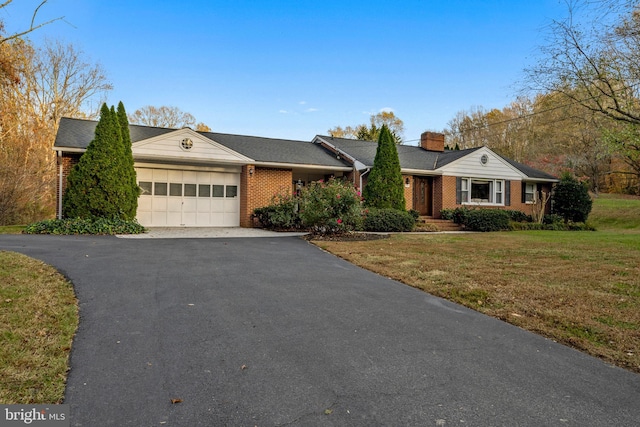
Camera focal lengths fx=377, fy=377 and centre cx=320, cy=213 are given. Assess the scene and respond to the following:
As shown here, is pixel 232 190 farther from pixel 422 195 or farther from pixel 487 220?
pixel 487 220

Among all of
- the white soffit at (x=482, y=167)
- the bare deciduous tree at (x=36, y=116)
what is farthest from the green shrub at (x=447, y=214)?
the bare deciduous tree at (x=36, y=116)

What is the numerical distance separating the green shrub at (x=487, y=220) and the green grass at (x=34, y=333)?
15785mm

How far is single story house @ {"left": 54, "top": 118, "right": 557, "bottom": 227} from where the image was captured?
14672mm

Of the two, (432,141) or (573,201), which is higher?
(432,141)

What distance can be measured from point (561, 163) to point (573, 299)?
1205 inches

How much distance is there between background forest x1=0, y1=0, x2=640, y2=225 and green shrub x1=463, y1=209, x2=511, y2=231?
4474 millimetres

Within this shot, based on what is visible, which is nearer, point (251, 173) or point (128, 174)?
point (128, 174)

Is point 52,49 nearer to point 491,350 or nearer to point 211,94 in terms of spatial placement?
point 211,94

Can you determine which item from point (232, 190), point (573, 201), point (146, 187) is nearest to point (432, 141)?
point (573, 201)

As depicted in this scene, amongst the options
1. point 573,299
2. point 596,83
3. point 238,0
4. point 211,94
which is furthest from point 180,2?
point 573,299

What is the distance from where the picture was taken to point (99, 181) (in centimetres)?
1227

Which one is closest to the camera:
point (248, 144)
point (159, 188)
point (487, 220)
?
point (159, 188)

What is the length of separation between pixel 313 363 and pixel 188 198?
13998 millimetres

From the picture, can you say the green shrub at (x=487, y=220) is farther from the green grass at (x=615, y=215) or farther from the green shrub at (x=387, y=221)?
the green grass at (x=615, y=215)
